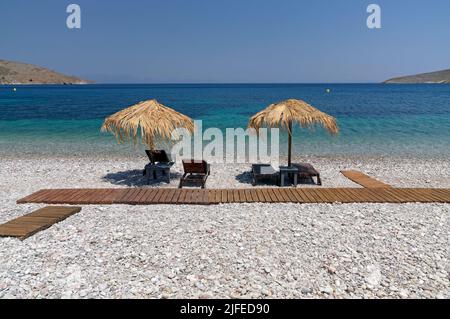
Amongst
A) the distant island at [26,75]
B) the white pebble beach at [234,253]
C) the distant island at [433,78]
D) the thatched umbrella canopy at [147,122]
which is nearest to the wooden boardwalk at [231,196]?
the white pebble beach at [234,253]

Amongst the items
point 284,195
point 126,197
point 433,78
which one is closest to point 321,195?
point 284,195

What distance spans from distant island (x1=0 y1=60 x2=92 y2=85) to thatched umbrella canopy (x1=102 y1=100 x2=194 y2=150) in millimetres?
181865

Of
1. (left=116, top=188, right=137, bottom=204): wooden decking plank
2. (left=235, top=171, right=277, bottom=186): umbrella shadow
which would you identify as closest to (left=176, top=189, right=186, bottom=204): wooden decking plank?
(left=116, top=188, right=137, bottom=204): wooden decking plank

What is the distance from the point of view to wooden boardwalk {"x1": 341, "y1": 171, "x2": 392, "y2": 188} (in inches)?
344

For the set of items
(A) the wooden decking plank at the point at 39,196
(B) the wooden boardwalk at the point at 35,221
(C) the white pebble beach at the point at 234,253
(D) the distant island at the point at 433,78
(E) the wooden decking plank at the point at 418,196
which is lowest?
(C) the white pebble beach at the point at 234,253

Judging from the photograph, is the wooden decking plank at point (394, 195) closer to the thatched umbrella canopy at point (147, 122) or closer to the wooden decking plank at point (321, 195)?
the wooden decking plank at point (321, 195)

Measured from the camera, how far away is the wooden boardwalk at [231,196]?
23.9 ft

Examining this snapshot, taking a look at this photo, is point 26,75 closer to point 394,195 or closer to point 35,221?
point 35,221

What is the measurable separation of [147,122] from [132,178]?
2.27 m

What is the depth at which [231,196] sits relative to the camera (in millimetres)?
7598

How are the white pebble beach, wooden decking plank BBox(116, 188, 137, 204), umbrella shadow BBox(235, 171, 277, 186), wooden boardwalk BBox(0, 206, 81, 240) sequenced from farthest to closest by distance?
umbrella shadow BBox(235, 171, 277, 186) → wooden decking plank BBox(116, 188, 137, 204) → wooden boardwalk BBox(0, 206, 81, 240) → the white pebble beach

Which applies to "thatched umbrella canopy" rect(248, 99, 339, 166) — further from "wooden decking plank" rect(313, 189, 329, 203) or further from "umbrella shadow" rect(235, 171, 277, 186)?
"wooden decking plank" rect(313, 189, 329, 203)

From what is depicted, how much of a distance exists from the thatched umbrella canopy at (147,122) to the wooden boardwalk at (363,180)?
4964 mm
